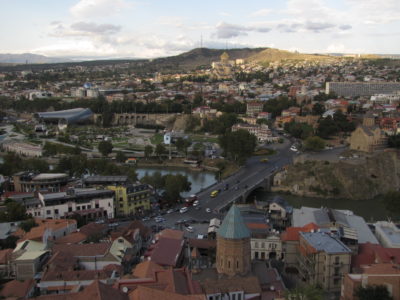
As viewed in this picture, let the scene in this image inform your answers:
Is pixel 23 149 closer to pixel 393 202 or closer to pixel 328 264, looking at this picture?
pixel 393 202

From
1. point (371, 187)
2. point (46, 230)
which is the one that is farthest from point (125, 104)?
point (46, 230)

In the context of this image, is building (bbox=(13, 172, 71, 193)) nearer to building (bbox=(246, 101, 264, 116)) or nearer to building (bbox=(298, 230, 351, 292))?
building (bbox=(298, 230, 351, 292))

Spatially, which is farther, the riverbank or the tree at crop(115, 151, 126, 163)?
the tree at crop(115, 151, 126, 163)

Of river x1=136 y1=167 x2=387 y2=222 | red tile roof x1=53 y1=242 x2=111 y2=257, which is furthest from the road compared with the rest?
red tile roof x1=53 y1=242 x2=111 y2=257

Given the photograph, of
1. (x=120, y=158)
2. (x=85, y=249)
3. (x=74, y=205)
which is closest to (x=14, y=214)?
(x=74, y=205)

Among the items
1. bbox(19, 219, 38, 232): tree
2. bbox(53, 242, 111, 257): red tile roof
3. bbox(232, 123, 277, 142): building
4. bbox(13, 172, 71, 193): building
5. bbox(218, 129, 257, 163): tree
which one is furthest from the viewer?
bbox(232, 123, 277, 142): building

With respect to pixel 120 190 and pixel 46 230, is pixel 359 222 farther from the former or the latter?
pixel 46 230

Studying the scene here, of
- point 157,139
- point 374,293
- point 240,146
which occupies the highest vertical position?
point 374,293
